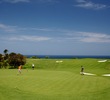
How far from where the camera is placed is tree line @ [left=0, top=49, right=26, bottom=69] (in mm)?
62884

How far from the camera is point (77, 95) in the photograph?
18969 millimetres

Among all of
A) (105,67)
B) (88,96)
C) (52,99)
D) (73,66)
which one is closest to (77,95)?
(88,96)

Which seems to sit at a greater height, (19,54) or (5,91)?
(19,54)

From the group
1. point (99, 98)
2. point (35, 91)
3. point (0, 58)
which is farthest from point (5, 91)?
point (0, 58)

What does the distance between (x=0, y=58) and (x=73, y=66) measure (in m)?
26.5

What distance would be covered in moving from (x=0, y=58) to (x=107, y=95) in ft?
178

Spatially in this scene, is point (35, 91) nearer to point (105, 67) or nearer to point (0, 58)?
point (105, 67)

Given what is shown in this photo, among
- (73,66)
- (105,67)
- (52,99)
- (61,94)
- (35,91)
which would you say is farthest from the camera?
(73,66)

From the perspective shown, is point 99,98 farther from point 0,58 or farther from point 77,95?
point 0,58

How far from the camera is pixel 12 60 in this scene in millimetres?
63125

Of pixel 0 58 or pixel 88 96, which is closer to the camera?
pixel 88 96

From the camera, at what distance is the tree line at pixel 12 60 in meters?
62.9

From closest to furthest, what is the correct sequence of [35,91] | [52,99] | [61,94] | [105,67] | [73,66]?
[52,99]
[61,94]
[35,91]
[105,67]
[73,66]

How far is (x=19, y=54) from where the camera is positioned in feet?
209
